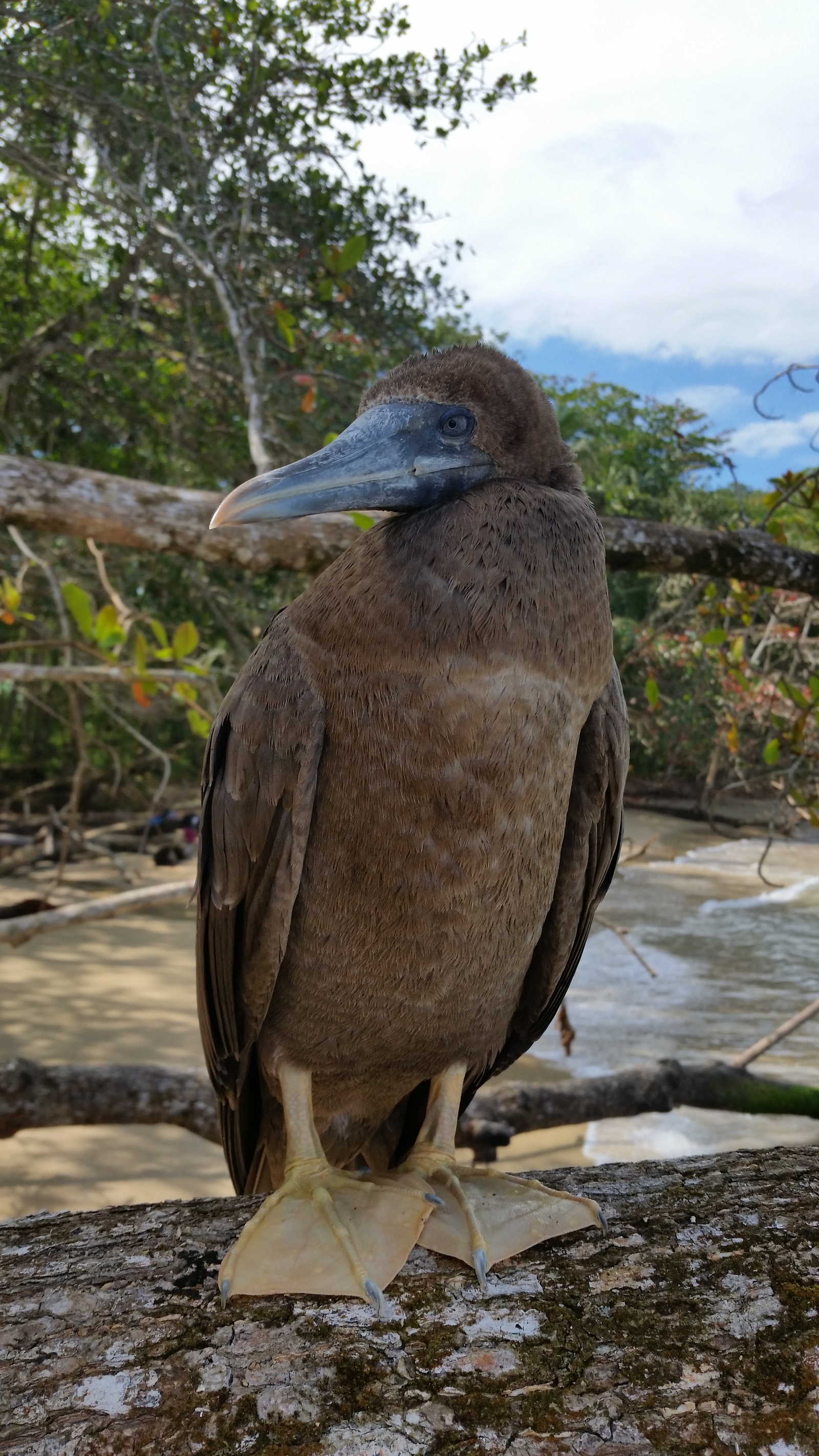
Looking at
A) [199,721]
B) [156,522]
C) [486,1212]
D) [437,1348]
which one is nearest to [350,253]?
[156,522]

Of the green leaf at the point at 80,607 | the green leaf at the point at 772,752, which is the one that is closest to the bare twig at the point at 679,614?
the green leaf at the point at 772,752

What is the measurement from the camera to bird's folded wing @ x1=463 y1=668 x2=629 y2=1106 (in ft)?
6.75

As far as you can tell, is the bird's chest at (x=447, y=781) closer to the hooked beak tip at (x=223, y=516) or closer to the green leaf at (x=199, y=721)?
the hooked beak tip at (x=223, y=516)

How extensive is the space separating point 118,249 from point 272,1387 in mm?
6871

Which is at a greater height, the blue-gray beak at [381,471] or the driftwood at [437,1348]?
the blue-gray beak at [381,471]

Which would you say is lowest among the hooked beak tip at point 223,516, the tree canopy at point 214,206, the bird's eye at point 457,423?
the hooked beak tip at point 223,516

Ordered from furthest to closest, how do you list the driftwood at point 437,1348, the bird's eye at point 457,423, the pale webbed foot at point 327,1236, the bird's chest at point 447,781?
the bird's eye at point 457,423 < the bird's chest at point 447,781 < the pale webbed foot at point 327,1236 < the driftwood at point 437,1348

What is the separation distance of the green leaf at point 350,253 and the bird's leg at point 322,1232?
2.46 metres

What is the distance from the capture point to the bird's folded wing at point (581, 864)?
2.06 metres

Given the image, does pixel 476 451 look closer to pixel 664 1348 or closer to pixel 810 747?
pixel 664 1348

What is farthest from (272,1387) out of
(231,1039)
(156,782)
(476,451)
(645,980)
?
(156,782)

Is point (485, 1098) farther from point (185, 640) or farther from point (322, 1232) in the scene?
point (322, 1232)

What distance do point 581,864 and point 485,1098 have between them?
7.61 ft

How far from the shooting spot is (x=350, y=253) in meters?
2.97
